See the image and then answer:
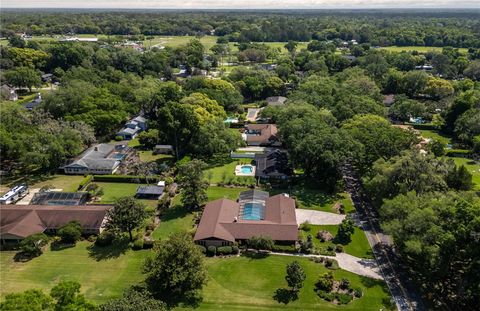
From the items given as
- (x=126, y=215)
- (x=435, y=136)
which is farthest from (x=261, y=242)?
(x=435, y=136)

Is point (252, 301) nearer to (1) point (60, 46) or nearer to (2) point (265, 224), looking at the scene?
(2) point (265, 224)

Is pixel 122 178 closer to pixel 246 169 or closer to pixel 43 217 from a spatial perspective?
pixel 43 217

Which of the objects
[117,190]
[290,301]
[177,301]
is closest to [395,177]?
[290,301]

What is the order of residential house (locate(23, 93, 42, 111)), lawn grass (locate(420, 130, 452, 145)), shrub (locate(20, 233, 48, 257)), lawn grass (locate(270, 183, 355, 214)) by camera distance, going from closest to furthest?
shrub (locate(20, 233, 48, 257))
lawn grass (locate(270, 183, 355, 214))
lawn grass (locate(420, 130, 452, 145))
residential house (locate(23, 93, 42, 111))

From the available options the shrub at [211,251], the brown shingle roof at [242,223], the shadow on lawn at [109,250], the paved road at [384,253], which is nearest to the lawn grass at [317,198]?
the paved road at [384,253]

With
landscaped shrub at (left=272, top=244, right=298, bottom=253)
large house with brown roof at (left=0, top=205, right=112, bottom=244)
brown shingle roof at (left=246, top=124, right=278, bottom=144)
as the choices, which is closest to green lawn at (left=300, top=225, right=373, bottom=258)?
landscaped shrub at (left=272, top=244, right=298, bottom=253)

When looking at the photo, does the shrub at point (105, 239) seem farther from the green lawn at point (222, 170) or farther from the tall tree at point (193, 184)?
A: the green lawn at point (222, 170)

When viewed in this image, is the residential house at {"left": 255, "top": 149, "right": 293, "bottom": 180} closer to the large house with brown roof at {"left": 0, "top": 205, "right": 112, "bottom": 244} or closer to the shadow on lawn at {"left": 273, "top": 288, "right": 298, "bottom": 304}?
the large house with brown roof at {"left": 0, "top": 205, "right": 112, "bottom": 244}
